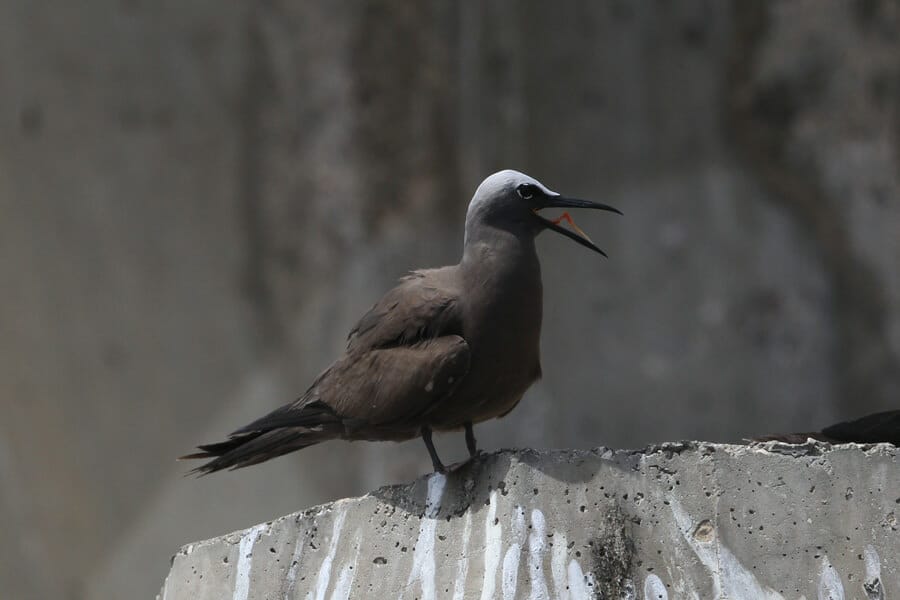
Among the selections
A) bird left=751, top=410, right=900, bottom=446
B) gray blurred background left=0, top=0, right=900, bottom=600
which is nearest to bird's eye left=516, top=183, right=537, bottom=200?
bird left=751, top=410, right=900, bottom=446

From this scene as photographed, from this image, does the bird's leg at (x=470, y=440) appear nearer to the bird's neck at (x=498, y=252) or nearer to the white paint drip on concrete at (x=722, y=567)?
the bird's neck at (x=498, y=252)

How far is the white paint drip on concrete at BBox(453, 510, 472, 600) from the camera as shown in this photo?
3.47m

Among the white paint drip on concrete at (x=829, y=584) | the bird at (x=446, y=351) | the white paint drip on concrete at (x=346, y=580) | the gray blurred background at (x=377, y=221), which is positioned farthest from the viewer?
the gray blurred background at (x=377, y=221)

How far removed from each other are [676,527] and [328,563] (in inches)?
38.6

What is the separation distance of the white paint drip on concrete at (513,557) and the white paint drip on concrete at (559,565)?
0.08m

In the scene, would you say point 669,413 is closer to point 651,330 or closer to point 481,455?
point 651,330

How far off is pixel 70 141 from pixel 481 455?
6071 millimetres

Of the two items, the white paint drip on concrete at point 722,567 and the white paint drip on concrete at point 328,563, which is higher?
the white paint drip on concrete at point 328,563

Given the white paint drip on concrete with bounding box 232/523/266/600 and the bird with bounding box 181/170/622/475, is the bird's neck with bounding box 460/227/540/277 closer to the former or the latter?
the bird with bounding box 181/170/622/475

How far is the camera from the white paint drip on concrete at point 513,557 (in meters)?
3.38

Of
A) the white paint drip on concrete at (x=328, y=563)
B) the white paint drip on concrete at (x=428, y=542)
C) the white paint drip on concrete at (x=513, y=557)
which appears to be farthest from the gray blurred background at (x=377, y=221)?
the white paint drip on concrete at (x=513, y=557)

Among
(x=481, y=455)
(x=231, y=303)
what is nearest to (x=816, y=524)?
(x=481, y=455)

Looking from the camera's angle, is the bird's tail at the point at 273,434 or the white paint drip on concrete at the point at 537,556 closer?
the white paint drip on concrete at the point at 537,556

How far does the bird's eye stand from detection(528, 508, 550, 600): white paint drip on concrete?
1.14m
